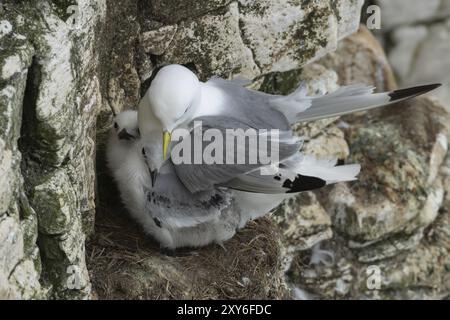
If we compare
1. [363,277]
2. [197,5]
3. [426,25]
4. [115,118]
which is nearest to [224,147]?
[115,118]

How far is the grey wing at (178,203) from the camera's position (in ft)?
12.5

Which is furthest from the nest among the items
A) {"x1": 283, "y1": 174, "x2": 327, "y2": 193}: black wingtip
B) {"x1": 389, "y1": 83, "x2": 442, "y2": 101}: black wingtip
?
{"x1": 389, "y1": 83, "x2": 442, "y2": 101}: black wingtip

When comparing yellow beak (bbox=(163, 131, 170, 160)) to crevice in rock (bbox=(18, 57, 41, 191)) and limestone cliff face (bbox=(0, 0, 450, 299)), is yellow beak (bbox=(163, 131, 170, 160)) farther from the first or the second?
crevice in rock (bbox=(18, 57, 41, 191))

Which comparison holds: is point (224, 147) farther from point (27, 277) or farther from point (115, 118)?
point (27, 277)

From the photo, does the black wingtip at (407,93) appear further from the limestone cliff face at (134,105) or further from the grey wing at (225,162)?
the limestone cliff face at (134,105)

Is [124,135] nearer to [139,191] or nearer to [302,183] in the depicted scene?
[139,191]

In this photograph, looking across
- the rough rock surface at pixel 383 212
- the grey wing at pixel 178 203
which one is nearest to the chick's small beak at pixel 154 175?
the grey wing at pixel 178 203

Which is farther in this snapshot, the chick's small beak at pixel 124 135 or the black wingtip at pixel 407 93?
the black wingtip at pixel 407 93

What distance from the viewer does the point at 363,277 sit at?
5969 millimetres

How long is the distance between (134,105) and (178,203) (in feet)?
2.31

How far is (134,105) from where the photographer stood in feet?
13.9

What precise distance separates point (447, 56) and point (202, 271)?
601 centimetres

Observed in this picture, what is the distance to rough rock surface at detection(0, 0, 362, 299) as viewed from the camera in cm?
288

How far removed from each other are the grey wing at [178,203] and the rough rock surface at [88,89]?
257mm
